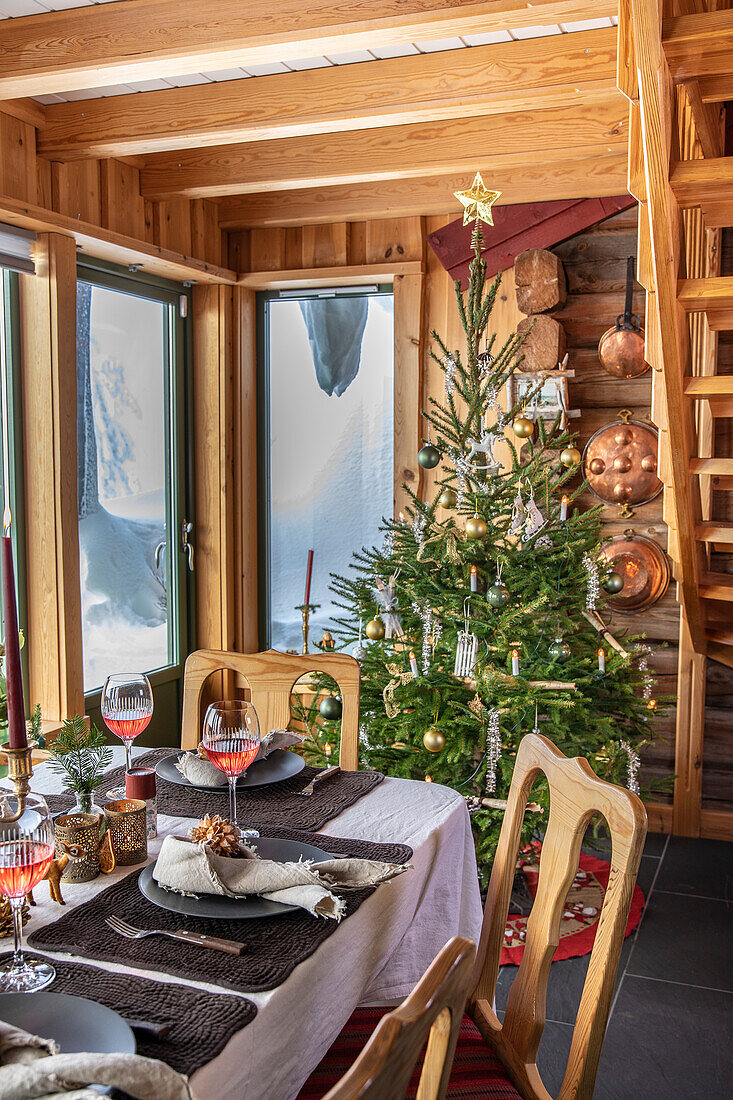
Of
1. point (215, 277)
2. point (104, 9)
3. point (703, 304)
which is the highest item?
point (104, 9)

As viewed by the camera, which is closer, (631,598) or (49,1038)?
(49,1038)

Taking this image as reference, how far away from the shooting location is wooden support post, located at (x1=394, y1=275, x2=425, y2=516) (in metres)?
3.84

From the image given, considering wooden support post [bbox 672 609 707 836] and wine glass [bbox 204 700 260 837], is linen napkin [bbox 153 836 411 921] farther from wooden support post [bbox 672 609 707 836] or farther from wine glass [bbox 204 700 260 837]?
wooden support post [bbox 672 609 707 836]

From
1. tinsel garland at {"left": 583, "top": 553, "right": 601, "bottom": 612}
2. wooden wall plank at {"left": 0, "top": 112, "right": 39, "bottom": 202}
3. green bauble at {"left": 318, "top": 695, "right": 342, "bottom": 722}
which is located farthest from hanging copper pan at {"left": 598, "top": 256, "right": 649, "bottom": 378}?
wooden wall plank at {"left": 0, "top": 112, "right": 39, "bottom": 202}

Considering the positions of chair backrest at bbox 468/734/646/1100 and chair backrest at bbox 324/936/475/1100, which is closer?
chair backrest at bbox 324/936/475/1100

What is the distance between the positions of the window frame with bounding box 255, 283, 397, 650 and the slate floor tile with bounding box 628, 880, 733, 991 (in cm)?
207

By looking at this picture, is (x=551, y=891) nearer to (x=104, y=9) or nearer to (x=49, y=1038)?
(x=49, y=1038)

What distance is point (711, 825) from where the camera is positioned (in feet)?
11.7

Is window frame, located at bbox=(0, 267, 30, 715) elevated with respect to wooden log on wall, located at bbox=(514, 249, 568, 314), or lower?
lower

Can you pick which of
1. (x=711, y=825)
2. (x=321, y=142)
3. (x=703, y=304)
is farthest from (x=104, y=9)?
(x=711, y=825)

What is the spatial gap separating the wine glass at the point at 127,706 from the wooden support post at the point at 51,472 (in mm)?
1577

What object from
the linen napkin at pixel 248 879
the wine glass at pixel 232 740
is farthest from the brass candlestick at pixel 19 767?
the wine glass at pixel 232 740

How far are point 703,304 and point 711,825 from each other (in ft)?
7.06

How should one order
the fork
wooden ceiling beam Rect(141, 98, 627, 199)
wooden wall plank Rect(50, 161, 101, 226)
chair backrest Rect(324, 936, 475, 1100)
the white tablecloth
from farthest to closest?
wooden wall plank Rect(50, 161, 101, 226)
wooden ceiling beam Rect(141, 98, 627, 199)
the fork
the white tablecloth
chair backrest Rect(324, 936, 475, 1100)
